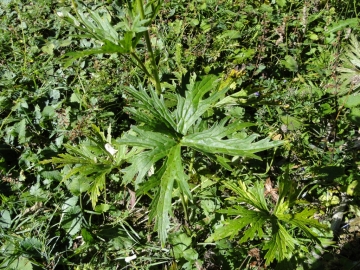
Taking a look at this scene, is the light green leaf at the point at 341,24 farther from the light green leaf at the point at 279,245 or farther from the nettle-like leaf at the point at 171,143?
the light green leaf at the point at 279,245

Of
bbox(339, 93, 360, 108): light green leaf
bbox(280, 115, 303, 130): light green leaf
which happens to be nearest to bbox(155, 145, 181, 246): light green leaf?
bbox(280, 115, 303, 130): light green leaf

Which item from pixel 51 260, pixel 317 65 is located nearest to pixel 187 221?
pixel 51 260

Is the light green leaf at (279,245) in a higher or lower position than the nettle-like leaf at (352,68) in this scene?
lower

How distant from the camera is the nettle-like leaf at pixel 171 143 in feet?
5.58

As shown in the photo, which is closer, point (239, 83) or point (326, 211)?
point (326, 211)

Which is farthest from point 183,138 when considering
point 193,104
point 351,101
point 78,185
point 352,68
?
point 352,68

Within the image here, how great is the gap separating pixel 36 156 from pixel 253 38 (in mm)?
2049

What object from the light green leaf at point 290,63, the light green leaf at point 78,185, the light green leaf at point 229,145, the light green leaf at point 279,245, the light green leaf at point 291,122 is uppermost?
the light green leaf at point 229,145

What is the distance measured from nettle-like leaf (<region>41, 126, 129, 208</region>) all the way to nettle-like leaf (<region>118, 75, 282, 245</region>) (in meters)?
0.42

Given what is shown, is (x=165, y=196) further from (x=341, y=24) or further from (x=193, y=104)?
(x=341, y=24)

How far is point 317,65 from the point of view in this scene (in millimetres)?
3088

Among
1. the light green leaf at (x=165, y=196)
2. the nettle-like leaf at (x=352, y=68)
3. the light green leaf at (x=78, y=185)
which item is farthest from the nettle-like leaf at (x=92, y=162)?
the nettle-like leaf at (x=352, y=68)

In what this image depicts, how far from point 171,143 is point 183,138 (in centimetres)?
7

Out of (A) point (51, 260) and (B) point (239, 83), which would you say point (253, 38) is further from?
(A) point (51, 260)
